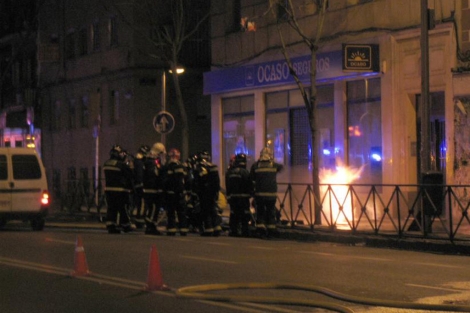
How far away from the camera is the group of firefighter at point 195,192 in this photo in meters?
20.4

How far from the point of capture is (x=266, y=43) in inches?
1148

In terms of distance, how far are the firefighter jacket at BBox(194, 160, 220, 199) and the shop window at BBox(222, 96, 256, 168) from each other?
967 centimetres

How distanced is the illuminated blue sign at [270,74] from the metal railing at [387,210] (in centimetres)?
454

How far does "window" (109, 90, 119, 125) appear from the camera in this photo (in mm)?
38750

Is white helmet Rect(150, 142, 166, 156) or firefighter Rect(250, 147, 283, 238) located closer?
firefighter Rect(250, 147, 283, 238)

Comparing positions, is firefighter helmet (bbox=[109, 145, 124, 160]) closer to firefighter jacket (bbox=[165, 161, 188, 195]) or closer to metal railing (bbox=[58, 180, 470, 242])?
firefighter jacket (bbox=[165, 161, 188, 195])

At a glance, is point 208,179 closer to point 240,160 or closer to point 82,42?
point 240,160

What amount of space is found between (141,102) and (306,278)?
25.1m

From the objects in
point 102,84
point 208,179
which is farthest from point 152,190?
point 102,84

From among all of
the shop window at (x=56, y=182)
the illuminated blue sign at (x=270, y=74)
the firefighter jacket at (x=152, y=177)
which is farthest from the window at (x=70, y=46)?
the firefighter jacket at (x=152, y=177)

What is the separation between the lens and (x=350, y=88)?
26.0 meters

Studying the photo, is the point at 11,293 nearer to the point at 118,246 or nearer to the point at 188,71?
the point at 118,246

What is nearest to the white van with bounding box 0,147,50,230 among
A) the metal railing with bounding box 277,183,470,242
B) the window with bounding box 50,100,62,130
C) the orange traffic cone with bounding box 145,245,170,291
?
the metal railing with bounding box 277,183,470,242

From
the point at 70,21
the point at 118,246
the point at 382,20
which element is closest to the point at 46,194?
the point at 118,246
